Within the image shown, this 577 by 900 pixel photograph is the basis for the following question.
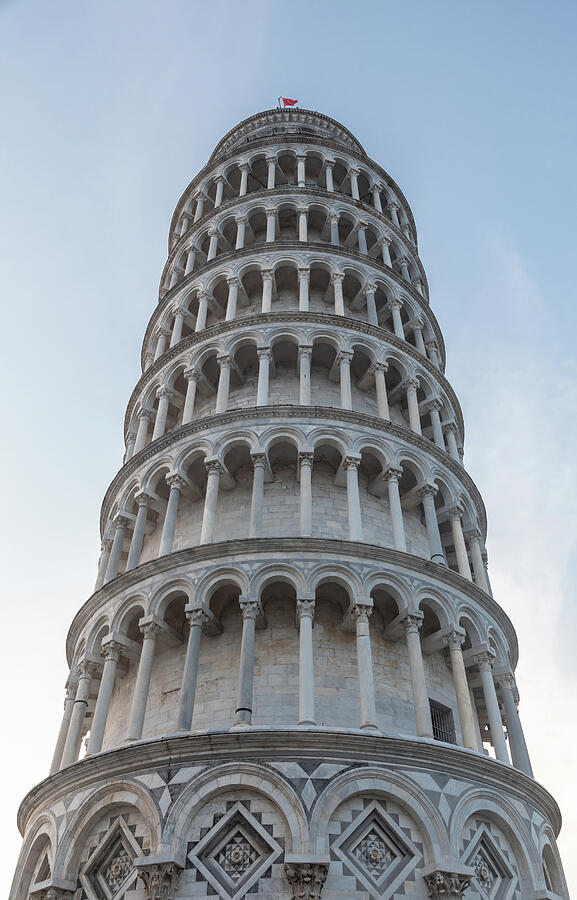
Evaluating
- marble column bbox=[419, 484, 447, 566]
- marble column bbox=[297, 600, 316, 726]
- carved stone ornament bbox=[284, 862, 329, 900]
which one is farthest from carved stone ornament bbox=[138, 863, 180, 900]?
marble column bbox=[419, 484, 447, 566]

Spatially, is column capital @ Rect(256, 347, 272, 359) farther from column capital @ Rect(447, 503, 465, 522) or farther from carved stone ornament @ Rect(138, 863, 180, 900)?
carved stone ornament @ Rect(138, 863, 180, 900)

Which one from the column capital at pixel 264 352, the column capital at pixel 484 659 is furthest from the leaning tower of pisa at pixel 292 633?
the column capital at pixel 264 352

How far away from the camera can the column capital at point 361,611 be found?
15962 mm

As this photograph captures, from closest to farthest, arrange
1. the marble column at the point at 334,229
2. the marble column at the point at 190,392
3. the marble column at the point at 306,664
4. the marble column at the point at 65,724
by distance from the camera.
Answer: the marble column at the point at 306,664 < the marble column at the point at 65,724 < the marble column at the point at 190,392 < the marble column at the point at 334,229

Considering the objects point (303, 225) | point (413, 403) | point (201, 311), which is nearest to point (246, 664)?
point (413, 403)

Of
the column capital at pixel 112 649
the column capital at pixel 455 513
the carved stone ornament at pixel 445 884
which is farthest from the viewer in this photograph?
the column capital at pixel 455 513

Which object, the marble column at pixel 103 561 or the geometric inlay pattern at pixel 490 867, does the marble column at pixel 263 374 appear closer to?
the marble column at pixel 103 561

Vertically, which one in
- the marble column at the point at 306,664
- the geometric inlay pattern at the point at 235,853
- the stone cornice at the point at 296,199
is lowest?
the geometric inlay pattern at the point at 235,853

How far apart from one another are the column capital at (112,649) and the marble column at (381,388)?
344 inches

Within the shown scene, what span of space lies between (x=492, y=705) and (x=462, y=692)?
1.09 metres

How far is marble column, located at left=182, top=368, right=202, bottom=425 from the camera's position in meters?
21.7

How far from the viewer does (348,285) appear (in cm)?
2575

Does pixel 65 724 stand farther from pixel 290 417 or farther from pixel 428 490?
pixel 428 490

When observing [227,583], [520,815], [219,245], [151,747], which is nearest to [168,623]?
[227,583]
